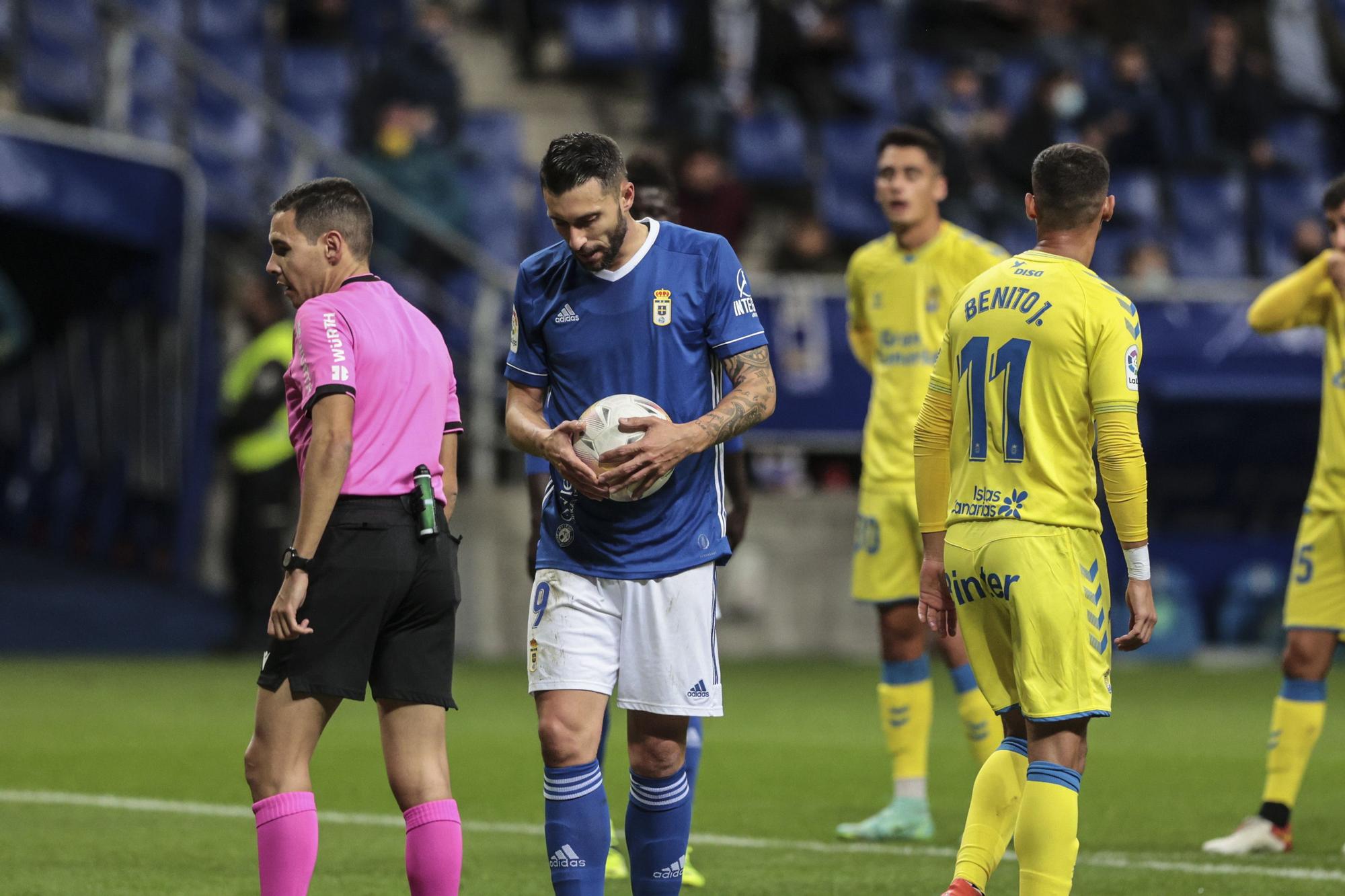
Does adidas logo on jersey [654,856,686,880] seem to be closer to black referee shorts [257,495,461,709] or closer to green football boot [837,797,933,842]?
black referee shorts [257,495,461,709]

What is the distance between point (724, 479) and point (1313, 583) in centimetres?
237

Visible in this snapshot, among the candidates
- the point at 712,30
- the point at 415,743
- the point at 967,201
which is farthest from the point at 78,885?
the point at 712,30

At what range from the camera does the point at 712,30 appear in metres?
19.3

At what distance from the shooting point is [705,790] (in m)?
9.11

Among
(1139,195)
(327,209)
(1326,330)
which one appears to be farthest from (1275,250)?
(327,209)

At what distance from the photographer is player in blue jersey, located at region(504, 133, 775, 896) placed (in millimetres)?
5445

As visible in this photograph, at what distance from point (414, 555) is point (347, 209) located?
0.91 m

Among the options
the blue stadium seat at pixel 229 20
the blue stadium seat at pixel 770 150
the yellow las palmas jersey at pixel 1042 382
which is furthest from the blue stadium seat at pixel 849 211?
the yellow las palmas jersey at pixel 1042 382

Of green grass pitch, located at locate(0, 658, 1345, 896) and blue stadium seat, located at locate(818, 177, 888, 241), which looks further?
blue stadium seat, located at locate(818, 177, 888, 241)

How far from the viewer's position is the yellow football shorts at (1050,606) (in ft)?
17.5

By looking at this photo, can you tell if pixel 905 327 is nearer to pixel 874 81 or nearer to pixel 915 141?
pixel 915 141

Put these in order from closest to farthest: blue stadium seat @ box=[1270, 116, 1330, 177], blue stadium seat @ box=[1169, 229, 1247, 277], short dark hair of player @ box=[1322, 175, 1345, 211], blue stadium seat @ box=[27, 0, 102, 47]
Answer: short dark hair of player @ box=[1322, 175, 1345, 211] → blue stadium seat @ box=[27, 0, 102, 47] → blue stadium seat @ box=[1169, 229, 1247, 277] → blue stadium seat @ box=[1270, 116, 1330, 177]

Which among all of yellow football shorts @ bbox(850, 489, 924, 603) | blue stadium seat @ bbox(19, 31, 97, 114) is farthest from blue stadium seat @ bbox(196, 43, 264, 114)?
yellow football shorts @ bbox(850, 489, 924, 603)

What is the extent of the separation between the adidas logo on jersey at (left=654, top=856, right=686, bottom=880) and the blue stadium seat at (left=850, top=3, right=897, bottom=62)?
51.7 feet
